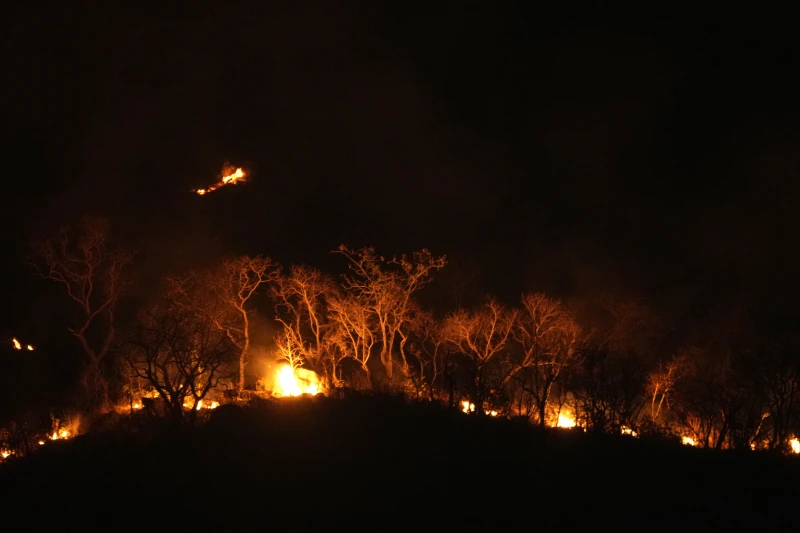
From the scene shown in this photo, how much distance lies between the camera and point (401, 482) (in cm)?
713

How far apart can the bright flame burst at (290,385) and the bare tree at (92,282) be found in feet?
20.0

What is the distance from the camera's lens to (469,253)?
162 feet

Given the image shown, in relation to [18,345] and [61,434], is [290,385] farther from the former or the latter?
[18,345]

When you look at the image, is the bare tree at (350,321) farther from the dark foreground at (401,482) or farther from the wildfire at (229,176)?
the wildfire at (229,176)

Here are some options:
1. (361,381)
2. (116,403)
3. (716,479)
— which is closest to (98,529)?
(716,479)

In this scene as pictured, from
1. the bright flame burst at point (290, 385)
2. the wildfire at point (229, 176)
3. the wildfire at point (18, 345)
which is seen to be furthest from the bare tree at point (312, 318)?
the wildfire at point (229, 176)

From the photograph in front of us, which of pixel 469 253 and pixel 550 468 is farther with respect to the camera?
pixel 469 253

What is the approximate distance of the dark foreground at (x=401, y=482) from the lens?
620cm

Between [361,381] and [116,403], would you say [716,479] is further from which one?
[116,403]

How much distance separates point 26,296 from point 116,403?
19091 mm

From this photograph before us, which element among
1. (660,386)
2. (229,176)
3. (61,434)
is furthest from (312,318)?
(229,176)

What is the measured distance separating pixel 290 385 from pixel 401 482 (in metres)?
14.7

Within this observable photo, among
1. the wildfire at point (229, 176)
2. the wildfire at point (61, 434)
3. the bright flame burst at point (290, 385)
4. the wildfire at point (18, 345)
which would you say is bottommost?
the wildfire at point (61, 434)

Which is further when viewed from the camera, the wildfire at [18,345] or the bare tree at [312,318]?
the wildfire at [18,345]
